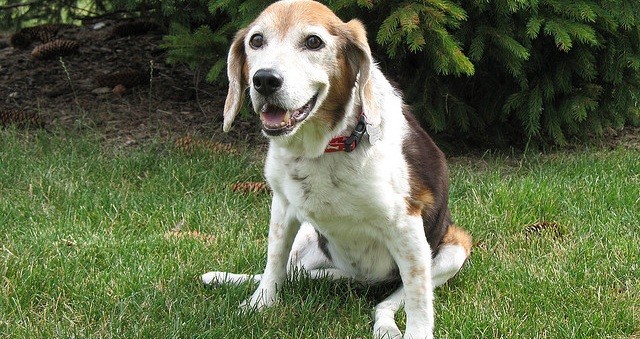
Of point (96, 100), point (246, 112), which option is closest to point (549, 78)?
point (246, 112)

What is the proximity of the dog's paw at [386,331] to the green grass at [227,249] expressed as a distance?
79 millimetres

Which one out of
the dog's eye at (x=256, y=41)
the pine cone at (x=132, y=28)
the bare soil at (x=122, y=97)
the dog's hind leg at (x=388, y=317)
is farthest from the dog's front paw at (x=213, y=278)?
the pine cone at (x=132, y=28)

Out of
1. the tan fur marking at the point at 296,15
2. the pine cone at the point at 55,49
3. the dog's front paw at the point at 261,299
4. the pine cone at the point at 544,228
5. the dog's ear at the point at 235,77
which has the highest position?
the tan fur marking at the point at 296,15

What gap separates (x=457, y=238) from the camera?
12.2 ft

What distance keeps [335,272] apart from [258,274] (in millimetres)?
375

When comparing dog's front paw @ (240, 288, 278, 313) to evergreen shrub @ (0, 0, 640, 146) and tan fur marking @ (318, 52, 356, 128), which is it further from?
evergreen shrub @ (0, 0, 640, 146)

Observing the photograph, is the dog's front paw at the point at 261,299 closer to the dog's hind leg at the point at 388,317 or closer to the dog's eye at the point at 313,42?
the dog's hind leg at the point at 388,317

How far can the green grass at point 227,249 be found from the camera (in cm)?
324

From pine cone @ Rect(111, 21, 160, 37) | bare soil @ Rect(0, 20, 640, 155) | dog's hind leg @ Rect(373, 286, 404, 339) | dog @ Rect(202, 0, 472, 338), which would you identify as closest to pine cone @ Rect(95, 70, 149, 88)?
bare soil @ Rect(0, 20, 640, 155)

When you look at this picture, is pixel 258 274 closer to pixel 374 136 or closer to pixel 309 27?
pixel 374 136

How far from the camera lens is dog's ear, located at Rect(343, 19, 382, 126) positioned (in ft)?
9.84

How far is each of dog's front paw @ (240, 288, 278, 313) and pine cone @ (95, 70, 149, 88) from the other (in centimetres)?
352

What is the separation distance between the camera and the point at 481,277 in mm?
3730

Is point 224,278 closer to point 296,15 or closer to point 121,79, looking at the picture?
point 296,15
